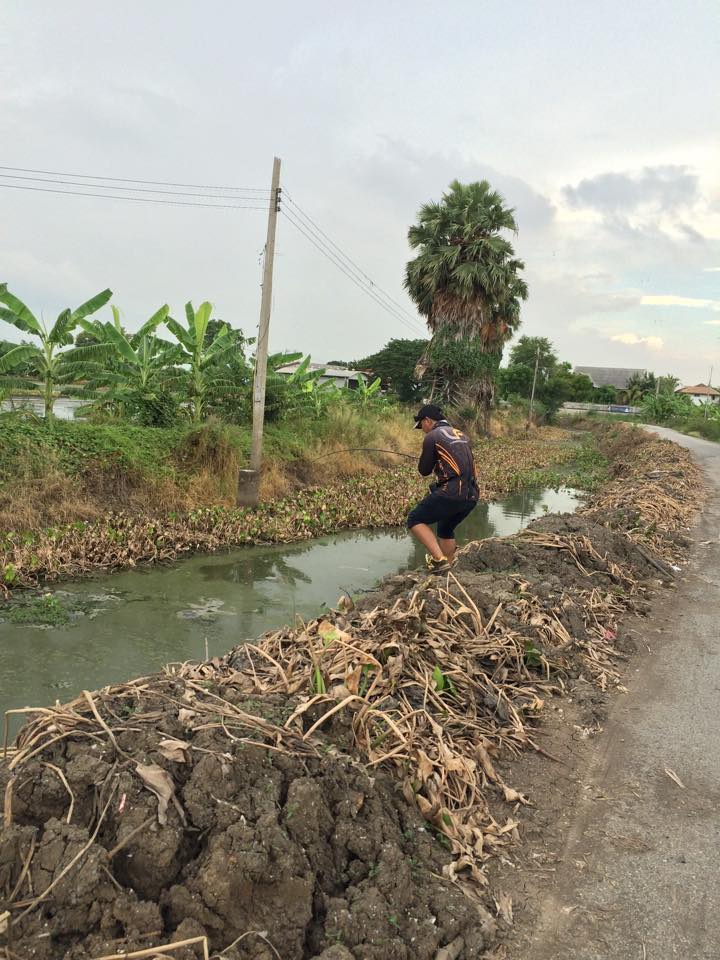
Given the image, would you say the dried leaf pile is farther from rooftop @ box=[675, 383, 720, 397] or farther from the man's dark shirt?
rooftop @ box=[675, 383, 720, 397]

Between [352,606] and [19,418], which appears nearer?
[352,606]

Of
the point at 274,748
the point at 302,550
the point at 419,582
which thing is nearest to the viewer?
the point at 274,748

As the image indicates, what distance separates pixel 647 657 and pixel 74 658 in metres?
4.61

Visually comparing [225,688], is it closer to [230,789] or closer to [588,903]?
[230,789]

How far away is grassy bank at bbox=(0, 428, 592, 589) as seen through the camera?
24.9 ft

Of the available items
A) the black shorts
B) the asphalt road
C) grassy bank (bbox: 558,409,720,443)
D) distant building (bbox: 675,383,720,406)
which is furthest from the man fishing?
distant building (bbox: 675,383,720,406)

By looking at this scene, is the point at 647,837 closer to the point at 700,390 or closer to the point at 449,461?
the point at 449,461

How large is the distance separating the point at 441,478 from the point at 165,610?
3.25 meters

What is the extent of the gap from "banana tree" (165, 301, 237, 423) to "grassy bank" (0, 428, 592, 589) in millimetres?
3079

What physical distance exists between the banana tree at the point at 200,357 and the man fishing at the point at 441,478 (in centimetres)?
784

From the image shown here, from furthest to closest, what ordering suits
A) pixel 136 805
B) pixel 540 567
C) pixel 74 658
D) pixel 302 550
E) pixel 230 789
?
1. pixel 302 550
2. pixel 540 567
3. pixel 74 658
4. pixel 230 789
5. pixel 136 805

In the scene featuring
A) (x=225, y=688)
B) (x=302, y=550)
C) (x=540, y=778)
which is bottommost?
(x=302, y=550)

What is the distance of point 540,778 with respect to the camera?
3178 millimetres

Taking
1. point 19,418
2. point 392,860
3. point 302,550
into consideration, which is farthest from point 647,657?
point 19,418
